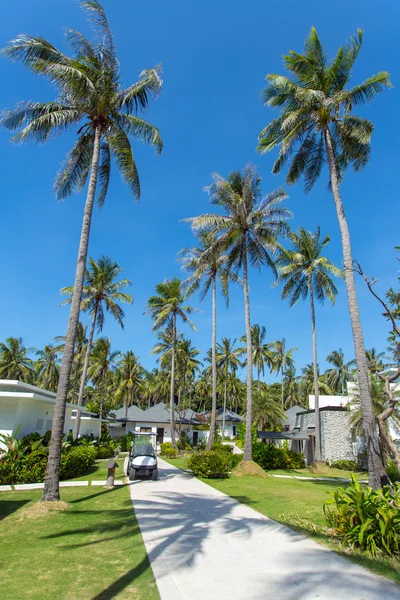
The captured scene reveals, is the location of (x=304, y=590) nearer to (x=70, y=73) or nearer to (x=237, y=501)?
(x=237, y=501)

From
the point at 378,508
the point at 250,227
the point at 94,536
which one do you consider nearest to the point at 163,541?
the point at 94,536

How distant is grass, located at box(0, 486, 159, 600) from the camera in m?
4.60

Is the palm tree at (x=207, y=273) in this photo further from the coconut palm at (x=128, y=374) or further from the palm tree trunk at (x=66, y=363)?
the coconut palm at (x=128, y=374)

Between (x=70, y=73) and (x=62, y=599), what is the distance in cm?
1279

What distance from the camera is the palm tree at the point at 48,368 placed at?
2181 inches

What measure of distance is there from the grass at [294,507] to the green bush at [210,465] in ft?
1.77

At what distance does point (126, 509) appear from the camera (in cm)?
963

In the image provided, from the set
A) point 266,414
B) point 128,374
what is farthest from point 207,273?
point 128,374

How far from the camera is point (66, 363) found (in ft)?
34.9

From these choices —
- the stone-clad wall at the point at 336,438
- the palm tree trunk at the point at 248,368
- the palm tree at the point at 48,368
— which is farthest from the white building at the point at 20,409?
the palm tree at the point at 48,368

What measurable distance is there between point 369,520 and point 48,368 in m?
56.4

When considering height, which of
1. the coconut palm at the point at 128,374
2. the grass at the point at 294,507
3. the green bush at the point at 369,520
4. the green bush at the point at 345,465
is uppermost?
the coconut palm at the point at 128,374

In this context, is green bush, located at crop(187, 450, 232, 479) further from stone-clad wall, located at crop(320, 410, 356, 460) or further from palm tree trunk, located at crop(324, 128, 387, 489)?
stone-clad wall, located at crop(320, 410, 356, 460)

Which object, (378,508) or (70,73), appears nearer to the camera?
(378,508)
